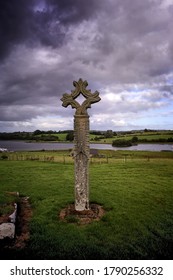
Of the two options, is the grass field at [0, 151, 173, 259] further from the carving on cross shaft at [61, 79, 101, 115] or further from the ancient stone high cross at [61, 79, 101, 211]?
the carving on cross shaft at [61, 79, 101, 115]

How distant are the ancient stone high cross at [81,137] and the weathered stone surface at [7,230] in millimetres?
3394

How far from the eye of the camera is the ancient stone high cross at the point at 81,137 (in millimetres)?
10914

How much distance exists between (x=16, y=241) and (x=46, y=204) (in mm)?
4211

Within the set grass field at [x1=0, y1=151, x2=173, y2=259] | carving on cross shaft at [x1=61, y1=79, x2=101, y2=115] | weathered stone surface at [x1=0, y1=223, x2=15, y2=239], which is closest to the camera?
grass field at [x1=0, y1=151, x2=173, y2=259]

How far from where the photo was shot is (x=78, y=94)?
431 inches

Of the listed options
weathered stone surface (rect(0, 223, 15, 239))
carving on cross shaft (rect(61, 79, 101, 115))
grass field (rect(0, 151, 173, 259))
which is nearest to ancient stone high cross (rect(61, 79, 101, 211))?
carving on cross shaft (rect(61, 79, 101, 115))

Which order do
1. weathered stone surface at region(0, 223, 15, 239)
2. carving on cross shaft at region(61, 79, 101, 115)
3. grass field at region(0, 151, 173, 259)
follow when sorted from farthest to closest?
carving on cross shaft at region(61, 79, 101, 115) < weathered stone surface at region(0, 223, 15, 239) < grass field at region(0, 151, 173, 259)

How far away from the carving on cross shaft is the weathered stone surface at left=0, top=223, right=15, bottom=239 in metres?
5.52

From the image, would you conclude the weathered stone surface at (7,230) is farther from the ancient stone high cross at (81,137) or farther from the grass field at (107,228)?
the ancient stone high cross at (81,137)

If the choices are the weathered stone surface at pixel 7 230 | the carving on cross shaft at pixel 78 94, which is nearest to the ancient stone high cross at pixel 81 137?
the carving on cross shaft at pixel 78 94

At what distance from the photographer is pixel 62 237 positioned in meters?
8.52

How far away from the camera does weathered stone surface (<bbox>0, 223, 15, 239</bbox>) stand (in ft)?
27.0
